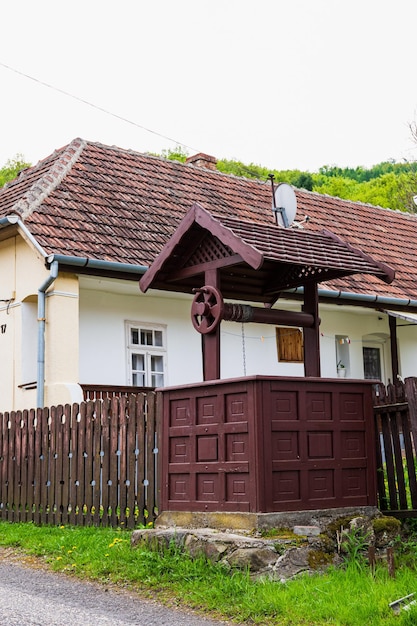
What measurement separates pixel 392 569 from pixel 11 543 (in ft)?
14.4

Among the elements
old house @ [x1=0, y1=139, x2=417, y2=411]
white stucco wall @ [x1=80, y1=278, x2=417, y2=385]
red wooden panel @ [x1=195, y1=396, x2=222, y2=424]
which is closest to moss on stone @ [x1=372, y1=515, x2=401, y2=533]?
red wooden panel @ [x1=195, y1=396, x2=222, y2=424]

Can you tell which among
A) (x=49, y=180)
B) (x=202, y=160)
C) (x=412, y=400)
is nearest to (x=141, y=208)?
(x=49, y=180)

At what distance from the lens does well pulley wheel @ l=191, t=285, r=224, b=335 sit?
26.4ft

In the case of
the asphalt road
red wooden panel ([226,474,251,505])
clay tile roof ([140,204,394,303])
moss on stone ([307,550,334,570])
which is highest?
clay tile roof ([140,204,394,303])

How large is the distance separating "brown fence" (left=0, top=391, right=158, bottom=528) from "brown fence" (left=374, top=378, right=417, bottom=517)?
2.27 m

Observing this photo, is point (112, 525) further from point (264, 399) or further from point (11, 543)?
point (264, 399)

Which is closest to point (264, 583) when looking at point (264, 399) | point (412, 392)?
A: point (264, 399)

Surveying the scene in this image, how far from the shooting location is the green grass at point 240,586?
5.88 metres

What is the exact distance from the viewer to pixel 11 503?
11602 mm

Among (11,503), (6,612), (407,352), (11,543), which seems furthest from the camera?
(407,352)

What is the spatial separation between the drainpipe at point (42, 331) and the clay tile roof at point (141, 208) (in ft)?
1.34

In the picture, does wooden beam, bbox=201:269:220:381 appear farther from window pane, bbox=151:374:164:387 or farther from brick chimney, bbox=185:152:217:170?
brick chimney, bbox=185:152:217:170

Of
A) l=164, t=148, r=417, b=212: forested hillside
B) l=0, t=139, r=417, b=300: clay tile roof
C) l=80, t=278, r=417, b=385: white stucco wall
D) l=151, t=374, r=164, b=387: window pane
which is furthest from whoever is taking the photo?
l=164, t=148, r=417, b=212: forested hillside

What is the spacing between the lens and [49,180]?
16.1 meters
